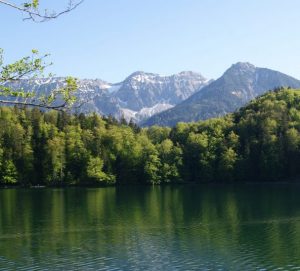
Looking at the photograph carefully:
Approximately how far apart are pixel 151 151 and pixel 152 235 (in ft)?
354

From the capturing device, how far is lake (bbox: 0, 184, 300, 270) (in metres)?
43.7

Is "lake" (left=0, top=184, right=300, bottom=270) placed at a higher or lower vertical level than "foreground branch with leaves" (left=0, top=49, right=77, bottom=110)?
lower

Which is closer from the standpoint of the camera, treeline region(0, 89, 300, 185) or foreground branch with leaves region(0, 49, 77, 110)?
foreground branch with leaves region(0, 49, 77, 110)

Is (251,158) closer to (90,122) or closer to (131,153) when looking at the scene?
(131,153)

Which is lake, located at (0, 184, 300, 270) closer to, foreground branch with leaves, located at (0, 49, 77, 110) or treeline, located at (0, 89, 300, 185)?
foreground branch with leaves, located at (0, 49, 77, 110)

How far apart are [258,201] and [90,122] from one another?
97631 millimetres

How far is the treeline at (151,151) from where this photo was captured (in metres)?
150

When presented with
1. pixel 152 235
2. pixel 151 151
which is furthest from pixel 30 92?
pixel 151 151

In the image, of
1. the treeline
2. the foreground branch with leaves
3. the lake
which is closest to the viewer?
the foreground branch with leaves

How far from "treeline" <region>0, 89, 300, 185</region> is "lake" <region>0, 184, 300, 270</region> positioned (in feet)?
180

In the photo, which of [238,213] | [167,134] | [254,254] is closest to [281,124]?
[167,134]

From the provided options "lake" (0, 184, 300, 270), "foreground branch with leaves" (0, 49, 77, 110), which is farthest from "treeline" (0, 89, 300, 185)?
"foreground branch with leaves" (0, 49, 77, 110)

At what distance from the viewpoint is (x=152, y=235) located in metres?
57.9

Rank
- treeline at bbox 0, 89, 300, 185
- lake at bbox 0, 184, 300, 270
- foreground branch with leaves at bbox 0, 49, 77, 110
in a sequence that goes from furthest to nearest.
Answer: treeline at bbox 0, 89, 300, 185
lake at bbox 0, 184, 300, 270
foreground branch with leaves at bbox 0, 49, 77, 110
